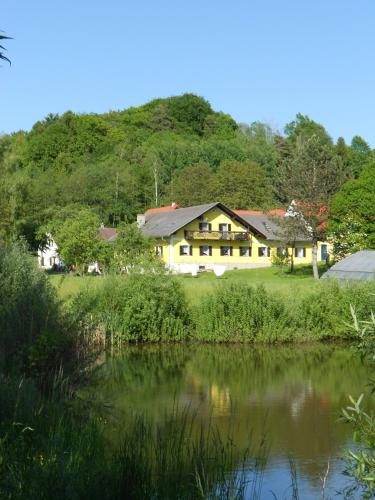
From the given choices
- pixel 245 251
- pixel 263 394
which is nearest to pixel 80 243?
pixel 245 251

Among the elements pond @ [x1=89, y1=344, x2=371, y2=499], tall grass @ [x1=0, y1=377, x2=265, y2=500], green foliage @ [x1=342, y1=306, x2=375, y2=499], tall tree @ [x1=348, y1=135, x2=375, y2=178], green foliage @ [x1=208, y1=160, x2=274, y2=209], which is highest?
tall tree @ [x1=348, y1=135, x2=375, y2=178]

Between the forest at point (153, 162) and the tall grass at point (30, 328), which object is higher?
the forest at point (153, 162)

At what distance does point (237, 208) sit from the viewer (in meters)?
75.2

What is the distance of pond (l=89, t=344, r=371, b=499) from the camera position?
471 inches

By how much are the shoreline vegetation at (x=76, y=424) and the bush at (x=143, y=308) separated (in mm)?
46

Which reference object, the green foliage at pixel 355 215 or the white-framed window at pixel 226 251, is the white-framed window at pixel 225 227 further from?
the green foliage at pixel 355 215

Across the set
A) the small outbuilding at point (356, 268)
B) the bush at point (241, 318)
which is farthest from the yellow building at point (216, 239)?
the bush at point (241, 318)

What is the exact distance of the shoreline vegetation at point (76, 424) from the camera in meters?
7.60

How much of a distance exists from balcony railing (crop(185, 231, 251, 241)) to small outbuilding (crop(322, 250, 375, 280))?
77.3 feet

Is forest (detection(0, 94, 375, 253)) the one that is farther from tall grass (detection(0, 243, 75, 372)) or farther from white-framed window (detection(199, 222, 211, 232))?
tall grass (detection(0, 243, 75, 372))

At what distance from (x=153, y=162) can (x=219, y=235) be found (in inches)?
1118

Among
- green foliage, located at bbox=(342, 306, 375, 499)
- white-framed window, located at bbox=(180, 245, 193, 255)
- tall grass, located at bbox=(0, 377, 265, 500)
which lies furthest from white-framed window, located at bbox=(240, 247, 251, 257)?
green foliage, located at bbox=(342, 306, 375, 499)

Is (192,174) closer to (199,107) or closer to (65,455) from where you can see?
(199,107)

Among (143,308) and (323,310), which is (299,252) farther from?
(143,308)
